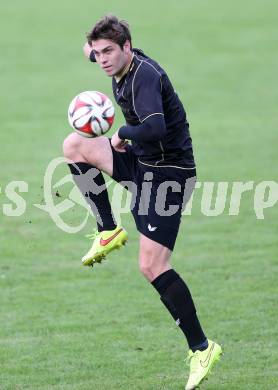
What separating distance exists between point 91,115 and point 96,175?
30.2 inches

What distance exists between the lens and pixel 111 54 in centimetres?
759

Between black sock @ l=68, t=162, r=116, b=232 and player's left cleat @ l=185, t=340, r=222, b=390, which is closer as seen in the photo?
player's left cleat @ l=185, t=340, r=222, b=390

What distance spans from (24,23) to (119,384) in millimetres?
25291

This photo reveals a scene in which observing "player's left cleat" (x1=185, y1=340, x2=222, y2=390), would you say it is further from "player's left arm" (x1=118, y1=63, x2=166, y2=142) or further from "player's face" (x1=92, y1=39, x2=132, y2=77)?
"player's face" (x1=92, y1=39, x2=132, y2=77)

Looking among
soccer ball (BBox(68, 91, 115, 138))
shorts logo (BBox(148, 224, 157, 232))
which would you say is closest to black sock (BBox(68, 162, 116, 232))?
soccer ball (BBox(68, 91, 115, 138))

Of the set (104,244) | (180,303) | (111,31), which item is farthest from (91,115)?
(180,303)

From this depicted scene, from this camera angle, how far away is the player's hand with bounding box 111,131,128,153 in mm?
8125

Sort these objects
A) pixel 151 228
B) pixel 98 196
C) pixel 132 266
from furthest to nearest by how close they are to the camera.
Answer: pixel 132 266, pixel 98 196, pixel 151 228

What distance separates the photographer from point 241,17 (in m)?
33.0

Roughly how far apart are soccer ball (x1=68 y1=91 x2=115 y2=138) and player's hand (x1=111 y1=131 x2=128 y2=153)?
0.58 ft

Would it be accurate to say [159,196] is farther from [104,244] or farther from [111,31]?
[111,31]

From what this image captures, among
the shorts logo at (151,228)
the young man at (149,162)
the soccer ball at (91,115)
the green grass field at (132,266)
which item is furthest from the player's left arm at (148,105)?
the green grass field at (132,266)

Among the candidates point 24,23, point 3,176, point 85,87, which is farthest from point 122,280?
point 24,23

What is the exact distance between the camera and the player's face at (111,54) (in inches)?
298
